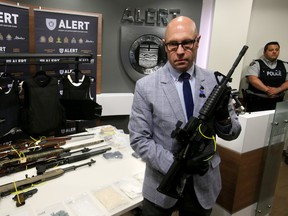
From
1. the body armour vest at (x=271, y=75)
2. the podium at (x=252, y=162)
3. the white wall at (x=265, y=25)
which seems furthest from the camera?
the white wall at (x=265, y=25)

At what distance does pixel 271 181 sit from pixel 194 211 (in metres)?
1.22

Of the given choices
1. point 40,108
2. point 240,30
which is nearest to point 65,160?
point 40,108

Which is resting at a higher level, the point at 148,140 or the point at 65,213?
the point at 148,140

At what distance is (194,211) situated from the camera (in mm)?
1367

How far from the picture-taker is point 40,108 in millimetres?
2354

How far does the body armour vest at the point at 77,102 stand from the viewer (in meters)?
2.67

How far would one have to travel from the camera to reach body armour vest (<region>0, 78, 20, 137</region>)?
7.09 ft

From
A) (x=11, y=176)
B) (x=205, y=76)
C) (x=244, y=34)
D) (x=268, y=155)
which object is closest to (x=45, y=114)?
(x=11, y=176)

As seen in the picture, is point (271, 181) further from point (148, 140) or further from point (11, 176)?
point (11, 176)

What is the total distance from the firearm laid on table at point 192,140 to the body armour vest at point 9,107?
1675 mm

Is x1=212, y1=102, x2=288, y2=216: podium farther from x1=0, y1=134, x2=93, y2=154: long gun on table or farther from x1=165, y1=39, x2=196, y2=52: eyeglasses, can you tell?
x1=0, y1=134, x2=93, y2=154: long gun on table

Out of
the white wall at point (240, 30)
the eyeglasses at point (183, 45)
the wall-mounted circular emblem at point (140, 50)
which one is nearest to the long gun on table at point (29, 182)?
the eyeglasses at point (183, 45)

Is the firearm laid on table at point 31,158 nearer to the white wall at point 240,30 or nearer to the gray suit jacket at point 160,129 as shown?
the gray suit jacket at point 160,129

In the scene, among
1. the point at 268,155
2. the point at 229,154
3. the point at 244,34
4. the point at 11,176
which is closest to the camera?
the point at 11,176
